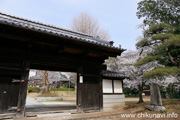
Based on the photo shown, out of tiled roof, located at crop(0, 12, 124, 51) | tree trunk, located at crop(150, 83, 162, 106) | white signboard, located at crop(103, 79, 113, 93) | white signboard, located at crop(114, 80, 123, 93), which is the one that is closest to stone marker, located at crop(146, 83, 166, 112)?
tree trunk, located at crop(150, 83, 162, 106)

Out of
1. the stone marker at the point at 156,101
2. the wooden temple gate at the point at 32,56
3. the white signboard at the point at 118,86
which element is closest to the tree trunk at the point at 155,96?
the stone marker at the point at 156,101

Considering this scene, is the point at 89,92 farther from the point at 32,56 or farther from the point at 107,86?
the point at 32,56

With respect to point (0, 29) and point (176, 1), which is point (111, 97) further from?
point (176, 1)

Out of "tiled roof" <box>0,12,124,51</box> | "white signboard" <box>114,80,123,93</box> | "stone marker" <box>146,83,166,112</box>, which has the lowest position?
"stone marker" <box>146,83,166,112</box>

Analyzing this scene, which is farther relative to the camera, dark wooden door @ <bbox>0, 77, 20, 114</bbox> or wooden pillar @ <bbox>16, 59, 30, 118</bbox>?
wooden pillar @ <bbox>16, 59, 30, 118</bbox>

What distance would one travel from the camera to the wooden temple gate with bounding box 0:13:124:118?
180 inches

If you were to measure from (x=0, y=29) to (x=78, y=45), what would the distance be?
3.17m

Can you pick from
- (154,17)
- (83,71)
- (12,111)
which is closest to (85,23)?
(154,17)

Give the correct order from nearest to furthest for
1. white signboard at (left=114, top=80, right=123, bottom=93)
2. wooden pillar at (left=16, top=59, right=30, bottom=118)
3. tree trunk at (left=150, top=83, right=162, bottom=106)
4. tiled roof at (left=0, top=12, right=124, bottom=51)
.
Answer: tiled roof at (left=0, top=12, right=124, bottom=51), wooden pillar at (left=16, top=59, right=30, bottom=118), tree trunk at (left=150, top=83, right=162, bottom=106), white signboard at (left=114, top=80, right=123, bottom=93)

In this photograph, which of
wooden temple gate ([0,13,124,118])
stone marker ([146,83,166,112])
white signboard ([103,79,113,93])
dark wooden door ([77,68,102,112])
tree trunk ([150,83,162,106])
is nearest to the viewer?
wooden temple gate ([0,13,124,118])

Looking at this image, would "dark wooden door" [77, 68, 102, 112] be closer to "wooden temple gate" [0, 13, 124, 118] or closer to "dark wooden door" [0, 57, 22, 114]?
"wooden temple gate" [0, 13, 124, 118]

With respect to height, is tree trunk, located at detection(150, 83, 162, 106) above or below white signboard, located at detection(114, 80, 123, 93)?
below

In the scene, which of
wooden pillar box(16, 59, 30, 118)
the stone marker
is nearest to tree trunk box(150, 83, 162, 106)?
the stone marker

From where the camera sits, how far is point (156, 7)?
1027 centimetres
